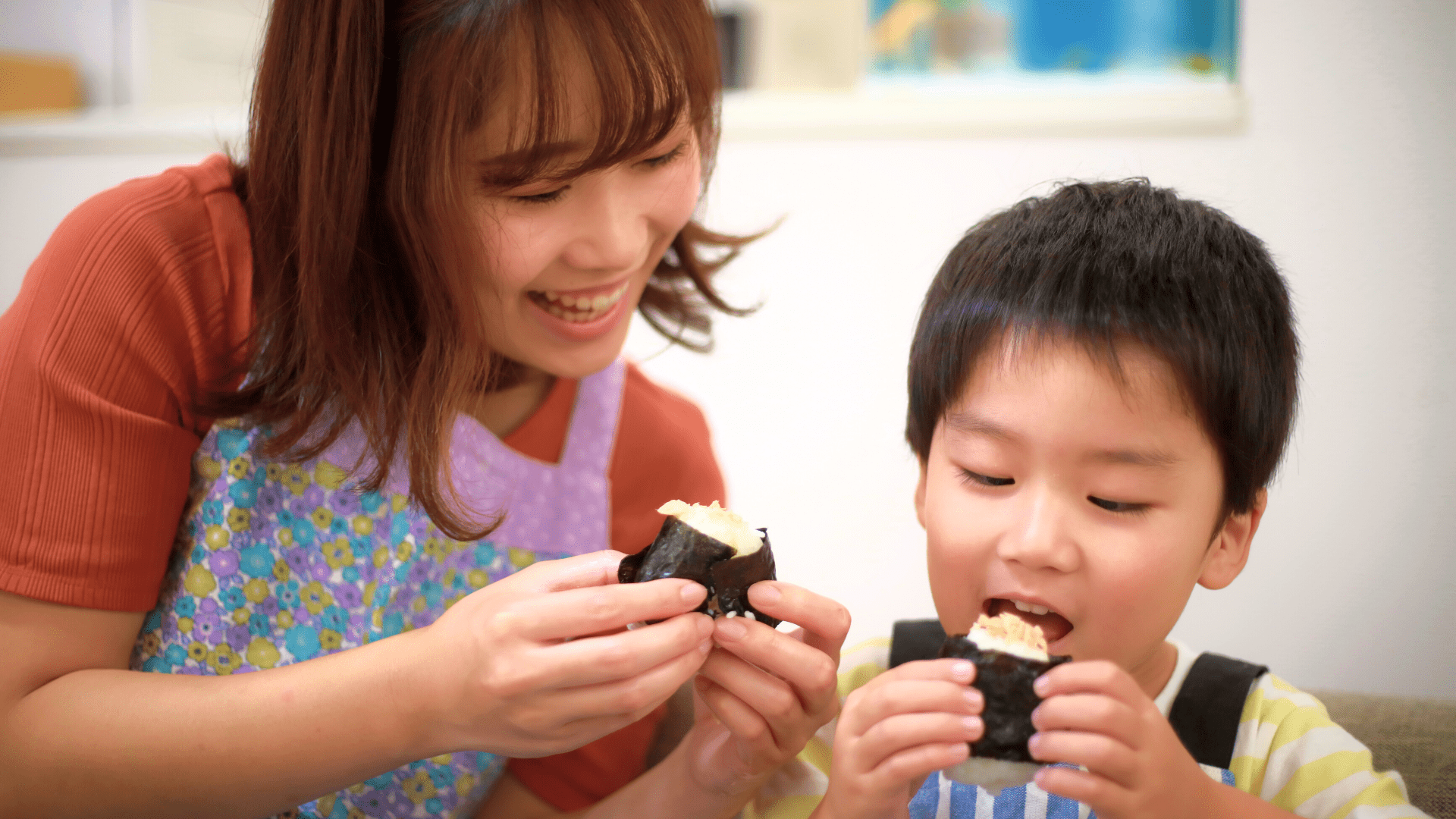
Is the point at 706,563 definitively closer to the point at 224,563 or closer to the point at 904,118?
the point at 224,563

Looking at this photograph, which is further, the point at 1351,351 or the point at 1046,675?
the point at 1351,351

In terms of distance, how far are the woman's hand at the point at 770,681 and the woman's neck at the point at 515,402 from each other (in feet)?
1.67

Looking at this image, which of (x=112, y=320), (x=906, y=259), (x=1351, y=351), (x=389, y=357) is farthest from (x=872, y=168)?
(x=112, y=320)

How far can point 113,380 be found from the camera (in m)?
1.00

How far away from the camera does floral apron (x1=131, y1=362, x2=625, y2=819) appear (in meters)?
1.14

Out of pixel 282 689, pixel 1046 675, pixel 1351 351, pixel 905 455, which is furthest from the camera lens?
pixel 905 455

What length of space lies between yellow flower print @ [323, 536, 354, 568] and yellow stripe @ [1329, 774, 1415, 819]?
1121 millimetres

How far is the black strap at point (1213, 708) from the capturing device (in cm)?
107

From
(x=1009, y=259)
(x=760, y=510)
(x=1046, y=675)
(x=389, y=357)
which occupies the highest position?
(x=1009, y=259)

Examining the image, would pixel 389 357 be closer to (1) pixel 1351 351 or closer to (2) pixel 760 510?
(2) pixel 760 510

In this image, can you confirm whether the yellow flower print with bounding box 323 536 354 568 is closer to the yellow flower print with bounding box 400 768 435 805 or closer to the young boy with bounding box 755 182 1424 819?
the yellow flower print with bounding box 400 768 435 805

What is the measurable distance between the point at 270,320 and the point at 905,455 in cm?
137

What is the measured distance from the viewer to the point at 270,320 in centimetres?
108

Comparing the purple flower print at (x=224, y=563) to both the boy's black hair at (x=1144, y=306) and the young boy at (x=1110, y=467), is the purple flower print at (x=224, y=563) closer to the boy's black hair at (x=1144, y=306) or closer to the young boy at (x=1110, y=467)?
the young boy at (x=1110, y=467)
